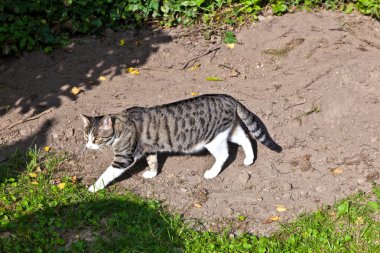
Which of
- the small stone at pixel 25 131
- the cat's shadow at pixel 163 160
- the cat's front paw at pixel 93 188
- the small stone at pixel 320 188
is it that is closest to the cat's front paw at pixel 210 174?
the cat's shadow at pixel 163 160

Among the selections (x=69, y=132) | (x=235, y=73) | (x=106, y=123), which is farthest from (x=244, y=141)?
(x=69, y=132)

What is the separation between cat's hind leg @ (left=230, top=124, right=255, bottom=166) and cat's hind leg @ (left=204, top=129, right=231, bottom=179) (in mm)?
191

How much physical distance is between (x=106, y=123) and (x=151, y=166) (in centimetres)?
80

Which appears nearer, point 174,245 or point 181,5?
point 174,245

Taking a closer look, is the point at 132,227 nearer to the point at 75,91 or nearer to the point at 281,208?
the point at 281,208

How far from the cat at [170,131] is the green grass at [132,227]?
431mm

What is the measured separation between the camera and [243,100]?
7863 millimetres

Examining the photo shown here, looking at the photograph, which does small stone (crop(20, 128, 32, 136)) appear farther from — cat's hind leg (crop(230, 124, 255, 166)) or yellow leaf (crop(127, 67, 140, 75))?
cat's hind leg (crop(230, 124, 255, 166))

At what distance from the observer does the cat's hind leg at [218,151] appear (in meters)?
7.01

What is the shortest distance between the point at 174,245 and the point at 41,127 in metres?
2.81

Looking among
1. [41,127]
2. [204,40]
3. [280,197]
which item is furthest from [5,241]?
[204,40]

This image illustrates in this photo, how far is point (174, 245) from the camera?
5828mm

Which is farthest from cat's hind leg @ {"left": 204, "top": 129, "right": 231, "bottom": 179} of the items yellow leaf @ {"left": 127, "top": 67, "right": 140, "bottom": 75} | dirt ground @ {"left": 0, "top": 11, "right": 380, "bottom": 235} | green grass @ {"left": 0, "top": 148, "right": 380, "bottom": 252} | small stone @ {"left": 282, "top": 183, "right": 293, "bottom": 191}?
yellow leaf @ {"left": 127, "top": 67, "right": 140, "bottom": 75}

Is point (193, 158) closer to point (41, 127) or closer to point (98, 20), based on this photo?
point (41, 127)
